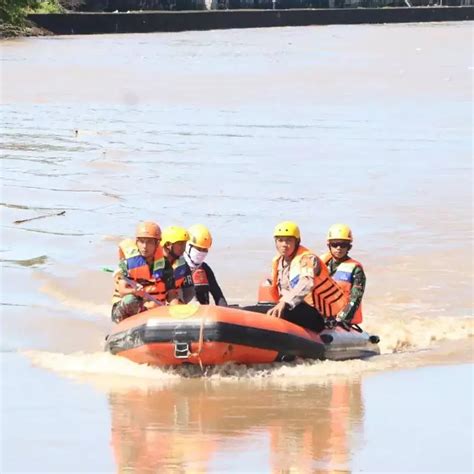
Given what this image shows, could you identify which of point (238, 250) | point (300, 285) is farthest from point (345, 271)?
point (238, 250)

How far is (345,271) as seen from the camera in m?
10.2

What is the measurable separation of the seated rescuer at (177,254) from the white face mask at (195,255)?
14.2 inches

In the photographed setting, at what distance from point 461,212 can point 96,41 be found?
48.3 meters

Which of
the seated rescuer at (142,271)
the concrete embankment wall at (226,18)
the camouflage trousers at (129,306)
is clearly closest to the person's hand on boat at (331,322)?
the seated rescuer at (142,271)

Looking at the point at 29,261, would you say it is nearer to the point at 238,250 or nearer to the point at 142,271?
the point at 238,250

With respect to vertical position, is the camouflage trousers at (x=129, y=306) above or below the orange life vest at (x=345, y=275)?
below

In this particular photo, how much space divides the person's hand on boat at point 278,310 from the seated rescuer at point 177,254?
64 cm

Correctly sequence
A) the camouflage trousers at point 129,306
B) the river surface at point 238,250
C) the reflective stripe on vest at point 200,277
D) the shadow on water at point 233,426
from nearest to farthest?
the shadow on water at point 233,426, the river surface at point 238,250, the camouflage trousers at point 129,306, the reflective stripe on vest at point 200,277

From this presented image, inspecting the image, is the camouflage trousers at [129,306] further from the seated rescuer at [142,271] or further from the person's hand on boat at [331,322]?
Result: the person's hand on boat at [331,322]

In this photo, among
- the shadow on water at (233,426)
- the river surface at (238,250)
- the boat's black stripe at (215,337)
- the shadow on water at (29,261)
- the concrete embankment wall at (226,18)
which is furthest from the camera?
the concrete embankment wall at (226,18)

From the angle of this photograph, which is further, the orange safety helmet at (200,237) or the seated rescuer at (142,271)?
the orange safety helmet at (200,237)

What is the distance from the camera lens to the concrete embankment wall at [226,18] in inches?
2714

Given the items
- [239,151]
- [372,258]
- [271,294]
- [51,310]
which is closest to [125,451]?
[271,294]

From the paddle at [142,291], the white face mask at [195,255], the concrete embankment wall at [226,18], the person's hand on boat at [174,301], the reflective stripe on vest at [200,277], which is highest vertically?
the concrete embankment wall at [226,18]
